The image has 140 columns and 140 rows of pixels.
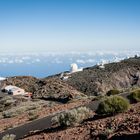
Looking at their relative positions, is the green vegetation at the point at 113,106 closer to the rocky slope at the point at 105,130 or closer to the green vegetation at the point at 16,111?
the rocky slope at the point at 105,130

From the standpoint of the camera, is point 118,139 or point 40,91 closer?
Answer: point 118,139

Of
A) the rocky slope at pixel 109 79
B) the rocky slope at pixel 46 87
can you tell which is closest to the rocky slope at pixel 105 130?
the rocky slope at pixel 46 87

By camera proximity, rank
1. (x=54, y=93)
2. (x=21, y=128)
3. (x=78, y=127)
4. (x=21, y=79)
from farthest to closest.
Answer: (x=21, y=79) → (x=54, y=93) → (x=21, y=128) → (x=78, y=127)

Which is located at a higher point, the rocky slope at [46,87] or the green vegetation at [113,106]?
the green vegetation at [113,106]

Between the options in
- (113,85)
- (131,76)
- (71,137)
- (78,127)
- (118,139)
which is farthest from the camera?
(131,76)

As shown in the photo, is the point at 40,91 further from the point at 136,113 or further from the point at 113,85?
the point at 136,113

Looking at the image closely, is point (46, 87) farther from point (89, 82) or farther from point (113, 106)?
point (113, 106)

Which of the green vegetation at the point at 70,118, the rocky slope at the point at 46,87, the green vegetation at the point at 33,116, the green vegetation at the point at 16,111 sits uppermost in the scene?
the green vegetation at the point at 70,118

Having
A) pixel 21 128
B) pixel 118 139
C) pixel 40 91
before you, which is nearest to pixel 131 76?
pixel 40 91

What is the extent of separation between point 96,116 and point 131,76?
91.4 metres

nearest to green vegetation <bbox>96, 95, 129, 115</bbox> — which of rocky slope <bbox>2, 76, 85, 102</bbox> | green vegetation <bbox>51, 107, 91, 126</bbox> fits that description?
green vegetation <bbox>51, 107, 91, 126</bbox>

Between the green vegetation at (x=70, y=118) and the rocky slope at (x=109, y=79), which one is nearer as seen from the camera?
the green vegetation at (x=70, y=118)

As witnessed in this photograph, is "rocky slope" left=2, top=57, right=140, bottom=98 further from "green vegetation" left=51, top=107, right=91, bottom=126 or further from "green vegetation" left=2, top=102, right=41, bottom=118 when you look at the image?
"green vegetation" left=51, top=107, right=91, bottom=126

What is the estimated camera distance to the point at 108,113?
63.6ft
